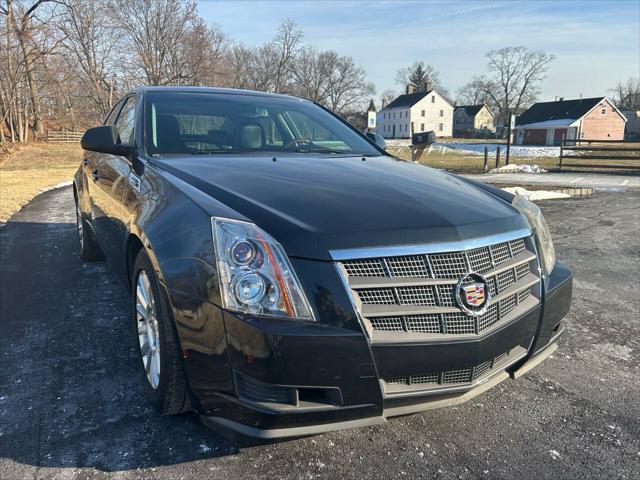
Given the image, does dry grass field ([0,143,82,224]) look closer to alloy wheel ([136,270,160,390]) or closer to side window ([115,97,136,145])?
side window ([115,97,136,145])

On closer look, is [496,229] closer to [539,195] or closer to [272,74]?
[539,195]

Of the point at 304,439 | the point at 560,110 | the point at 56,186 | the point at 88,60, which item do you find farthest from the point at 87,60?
the point at 560,110

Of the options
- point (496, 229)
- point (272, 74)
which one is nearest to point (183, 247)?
point (496, 229)

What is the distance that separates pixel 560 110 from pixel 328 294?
7156cm

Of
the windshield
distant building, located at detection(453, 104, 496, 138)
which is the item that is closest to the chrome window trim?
the windshield

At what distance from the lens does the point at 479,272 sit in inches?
80.4

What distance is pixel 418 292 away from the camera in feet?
6.32

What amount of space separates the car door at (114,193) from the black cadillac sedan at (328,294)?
56 cm

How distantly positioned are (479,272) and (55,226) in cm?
744

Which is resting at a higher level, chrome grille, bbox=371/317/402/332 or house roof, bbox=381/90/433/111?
house roof, bbox=381/90/433/111

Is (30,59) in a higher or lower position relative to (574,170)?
higher

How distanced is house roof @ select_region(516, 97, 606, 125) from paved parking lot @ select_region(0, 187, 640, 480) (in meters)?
66.0

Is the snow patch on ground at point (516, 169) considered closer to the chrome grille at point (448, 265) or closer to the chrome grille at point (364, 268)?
the chrome grille at point (448, 265)

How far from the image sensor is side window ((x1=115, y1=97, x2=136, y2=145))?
137 inches
